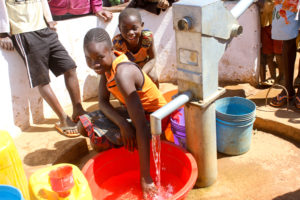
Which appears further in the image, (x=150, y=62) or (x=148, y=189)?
(x=150, y=62)

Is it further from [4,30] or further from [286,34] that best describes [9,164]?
[286,34]

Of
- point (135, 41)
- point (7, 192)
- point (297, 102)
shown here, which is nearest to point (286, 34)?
point (297, 102)

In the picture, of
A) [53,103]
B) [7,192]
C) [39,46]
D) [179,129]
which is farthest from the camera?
[53,103]

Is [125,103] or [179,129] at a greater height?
[125,103]

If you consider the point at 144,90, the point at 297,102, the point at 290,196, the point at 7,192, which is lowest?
the point at 290,196

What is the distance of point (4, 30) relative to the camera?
3.01 meters

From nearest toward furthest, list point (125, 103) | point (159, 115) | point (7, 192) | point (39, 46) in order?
point (7, 192) → point (159, 115) → point (125, 103) → point (39, 46)

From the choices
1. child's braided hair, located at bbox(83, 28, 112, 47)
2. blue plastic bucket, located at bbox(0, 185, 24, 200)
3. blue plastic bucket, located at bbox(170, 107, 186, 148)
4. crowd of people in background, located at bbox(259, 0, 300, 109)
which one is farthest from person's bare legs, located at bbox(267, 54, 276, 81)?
blue plastic bucket, located at bbox(0, 185, 24, 200)

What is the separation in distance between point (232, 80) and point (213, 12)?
7.71 ft

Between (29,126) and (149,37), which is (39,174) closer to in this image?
(29,126)

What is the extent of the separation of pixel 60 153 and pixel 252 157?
1635mm

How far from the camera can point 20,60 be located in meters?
3.30

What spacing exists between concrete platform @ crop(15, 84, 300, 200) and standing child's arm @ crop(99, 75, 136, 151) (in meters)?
0.55

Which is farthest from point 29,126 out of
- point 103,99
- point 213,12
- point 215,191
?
point 213,12
